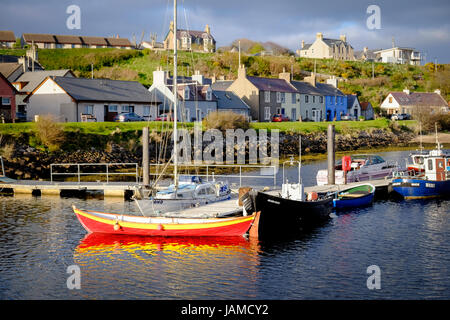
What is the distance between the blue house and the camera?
105 m

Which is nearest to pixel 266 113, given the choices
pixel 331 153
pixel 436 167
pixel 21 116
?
pixel 21 116

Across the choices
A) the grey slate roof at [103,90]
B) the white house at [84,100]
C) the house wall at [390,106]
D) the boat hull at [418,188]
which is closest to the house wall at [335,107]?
the house wall at [390,106]

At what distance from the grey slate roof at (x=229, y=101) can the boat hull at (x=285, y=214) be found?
51903mm

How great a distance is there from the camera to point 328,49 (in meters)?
170

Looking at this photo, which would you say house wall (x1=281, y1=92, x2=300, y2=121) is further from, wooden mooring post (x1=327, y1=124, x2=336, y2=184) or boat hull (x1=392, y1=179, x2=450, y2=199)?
boat hull (x1=392, y1=179, x2=450, y2=199)

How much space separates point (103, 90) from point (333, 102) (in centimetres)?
5189

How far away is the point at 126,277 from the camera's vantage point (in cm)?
2269

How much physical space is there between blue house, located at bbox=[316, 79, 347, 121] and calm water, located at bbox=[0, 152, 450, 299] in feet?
236

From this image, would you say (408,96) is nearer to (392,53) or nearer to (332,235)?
(392,53)

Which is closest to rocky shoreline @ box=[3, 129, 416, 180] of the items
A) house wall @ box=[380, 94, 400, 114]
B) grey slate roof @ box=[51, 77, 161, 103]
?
grey slate roof @ box=[51, 77, 161, 103]

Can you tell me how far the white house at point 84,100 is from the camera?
6750 cm

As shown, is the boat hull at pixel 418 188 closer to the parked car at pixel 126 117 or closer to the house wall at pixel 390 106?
the parked car at pixel 126 117
